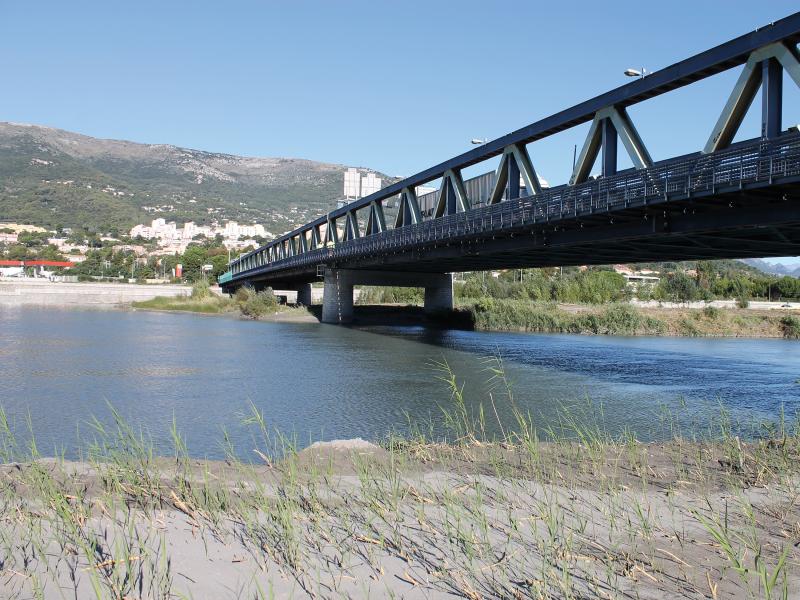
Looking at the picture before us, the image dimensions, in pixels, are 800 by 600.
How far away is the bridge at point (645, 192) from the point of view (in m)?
20.1

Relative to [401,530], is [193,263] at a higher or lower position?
higher

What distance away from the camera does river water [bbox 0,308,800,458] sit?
57.2ft

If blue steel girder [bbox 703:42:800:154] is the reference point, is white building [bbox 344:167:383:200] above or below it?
above

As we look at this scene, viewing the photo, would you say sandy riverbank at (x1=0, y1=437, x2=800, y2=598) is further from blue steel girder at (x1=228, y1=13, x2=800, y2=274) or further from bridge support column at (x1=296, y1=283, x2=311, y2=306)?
bridge support column at (x1=296, y1=283, x2=311, y2=306)

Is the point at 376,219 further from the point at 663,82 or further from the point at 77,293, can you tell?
the point at 77,293

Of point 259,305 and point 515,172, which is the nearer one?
point 515,172

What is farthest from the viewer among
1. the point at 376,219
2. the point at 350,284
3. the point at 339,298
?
the point at 350,284

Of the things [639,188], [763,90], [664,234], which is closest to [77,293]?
[664,234]

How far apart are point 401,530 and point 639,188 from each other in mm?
18730

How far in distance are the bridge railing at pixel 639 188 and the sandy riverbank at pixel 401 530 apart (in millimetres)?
11043

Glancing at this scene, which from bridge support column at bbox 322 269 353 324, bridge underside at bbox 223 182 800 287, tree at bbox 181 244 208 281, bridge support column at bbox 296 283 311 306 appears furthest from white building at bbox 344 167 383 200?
tree at bbox 181 244 208 281

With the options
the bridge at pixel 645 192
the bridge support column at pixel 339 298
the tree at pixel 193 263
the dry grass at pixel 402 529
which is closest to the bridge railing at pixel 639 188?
the bridge at pixel 645 192

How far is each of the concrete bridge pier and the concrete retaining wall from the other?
41.2 m

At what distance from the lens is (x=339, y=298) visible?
216ft
